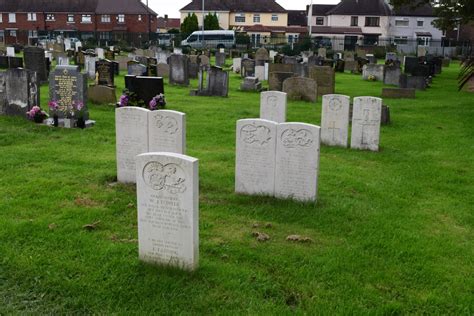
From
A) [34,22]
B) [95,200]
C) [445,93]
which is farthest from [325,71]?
[34,22]

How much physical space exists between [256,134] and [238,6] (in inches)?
3000

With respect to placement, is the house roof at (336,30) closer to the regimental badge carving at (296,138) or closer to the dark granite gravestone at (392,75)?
the dark granite gravestone at (392,75)

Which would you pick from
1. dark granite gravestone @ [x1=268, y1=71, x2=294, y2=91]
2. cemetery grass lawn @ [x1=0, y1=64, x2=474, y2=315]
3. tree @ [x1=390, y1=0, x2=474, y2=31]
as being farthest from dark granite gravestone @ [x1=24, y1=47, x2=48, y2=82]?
tree @ [x1=390, y1=0, x2=474, y2=31]

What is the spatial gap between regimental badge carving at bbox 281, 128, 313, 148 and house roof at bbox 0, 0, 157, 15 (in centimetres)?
6974

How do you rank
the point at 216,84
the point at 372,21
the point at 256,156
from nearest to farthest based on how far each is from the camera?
the point at 256,156
the point at 216,84
the point at 372,21

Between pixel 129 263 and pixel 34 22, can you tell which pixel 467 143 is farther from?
pixel 34 22

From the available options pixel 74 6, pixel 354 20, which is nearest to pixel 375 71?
pixel 354 20

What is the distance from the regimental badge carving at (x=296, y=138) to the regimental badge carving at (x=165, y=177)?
2560 millimetres

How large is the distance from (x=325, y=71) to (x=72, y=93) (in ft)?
35.2

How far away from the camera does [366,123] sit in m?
11.5

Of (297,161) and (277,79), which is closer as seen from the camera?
(297,161)

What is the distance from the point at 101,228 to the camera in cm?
674

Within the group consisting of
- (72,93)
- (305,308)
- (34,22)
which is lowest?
(305,308)

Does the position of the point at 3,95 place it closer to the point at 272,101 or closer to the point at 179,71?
the point at 272,101
